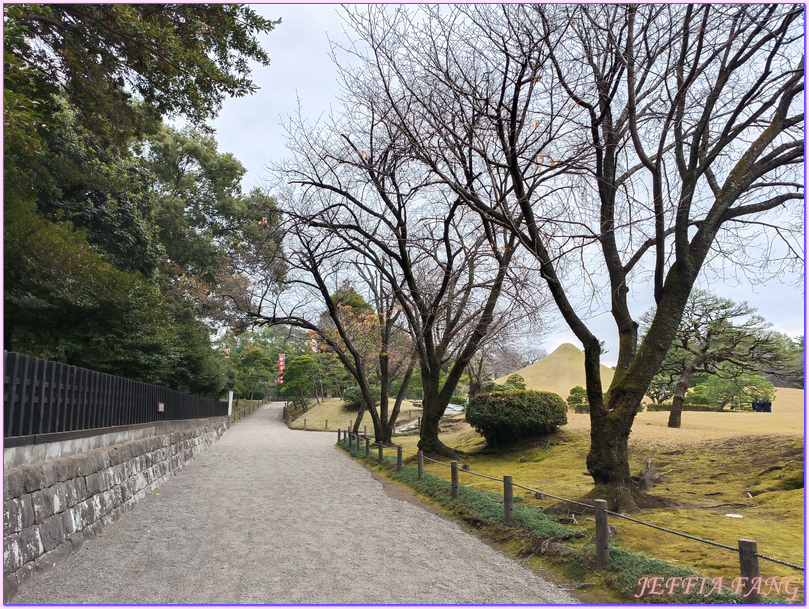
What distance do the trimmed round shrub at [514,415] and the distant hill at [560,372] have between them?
28.2m

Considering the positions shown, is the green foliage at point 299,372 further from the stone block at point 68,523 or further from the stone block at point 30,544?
the stone block at point 30,544

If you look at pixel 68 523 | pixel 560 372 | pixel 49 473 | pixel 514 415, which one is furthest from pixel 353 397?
pixel 49 473

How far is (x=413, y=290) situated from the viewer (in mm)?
11664

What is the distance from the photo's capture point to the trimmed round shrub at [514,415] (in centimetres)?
1312

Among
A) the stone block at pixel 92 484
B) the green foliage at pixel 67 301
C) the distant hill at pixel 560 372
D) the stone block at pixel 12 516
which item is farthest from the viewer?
the distant hill at pixel 560 372

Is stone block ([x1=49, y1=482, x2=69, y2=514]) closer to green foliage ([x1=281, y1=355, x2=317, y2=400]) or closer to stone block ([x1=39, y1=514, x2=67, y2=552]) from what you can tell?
stone block ([x1=39, y1=514, x2=67, y2=552])

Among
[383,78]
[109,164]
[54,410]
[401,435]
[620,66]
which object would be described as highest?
[109,164]

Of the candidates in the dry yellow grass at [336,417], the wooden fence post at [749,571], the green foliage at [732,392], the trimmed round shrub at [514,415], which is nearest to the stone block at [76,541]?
the wooden fence post at [749,571]

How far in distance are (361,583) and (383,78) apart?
6942mm

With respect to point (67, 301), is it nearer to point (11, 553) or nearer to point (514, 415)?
point (11, 553)

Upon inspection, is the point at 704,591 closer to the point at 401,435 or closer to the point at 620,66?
the point at 620,66

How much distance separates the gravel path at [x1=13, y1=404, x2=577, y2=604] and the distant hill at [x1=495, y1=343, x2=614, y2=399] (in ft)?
118

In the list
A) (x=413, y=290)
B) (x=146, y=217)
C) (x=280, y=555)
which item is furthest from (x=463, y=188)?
(x=146, y=217)

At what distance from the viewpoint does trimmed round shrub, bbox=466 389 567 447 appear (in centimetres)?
1312
